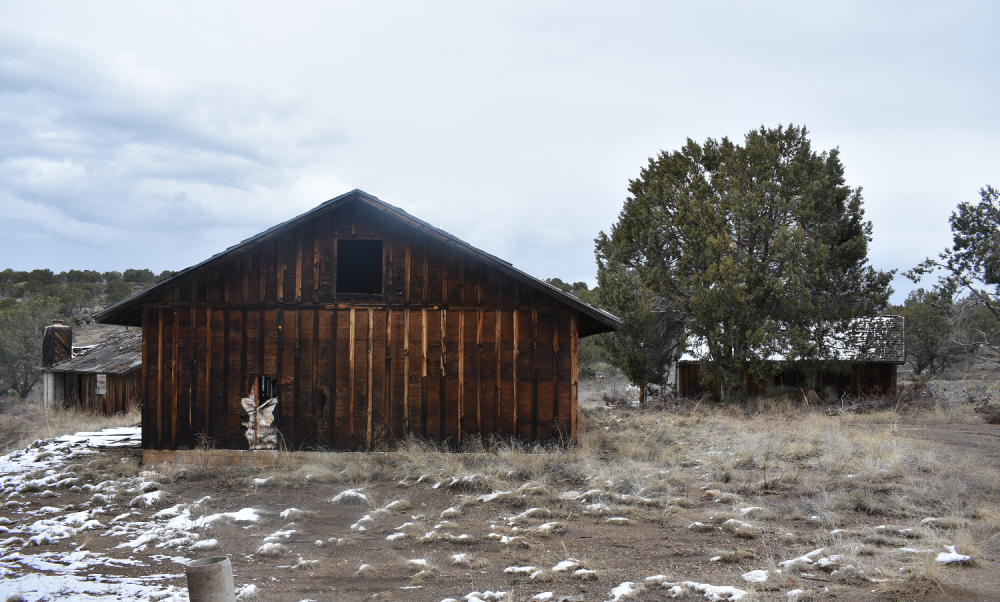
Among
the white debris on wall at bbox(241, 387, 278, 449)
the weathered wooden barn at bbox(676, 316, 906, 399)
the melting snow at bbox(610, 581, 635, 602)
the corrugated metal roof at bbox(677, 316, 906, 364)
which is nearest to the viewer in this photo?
the melting snow at bbox(610, 581, 635, 602)

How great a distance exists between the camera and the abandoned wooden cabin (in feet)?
75.7

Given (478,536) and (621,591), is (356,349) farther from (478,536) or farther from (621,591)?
(621,591)

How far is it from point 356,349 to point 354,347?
55 mm

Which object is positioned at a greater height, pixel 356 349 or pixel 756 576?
pixel 356 349

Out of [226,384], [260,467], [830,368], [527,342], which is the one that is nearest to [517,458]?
[527,342]

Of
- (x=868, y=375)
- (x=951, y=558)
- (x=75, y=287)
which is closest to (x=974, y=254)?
(x=868, y=375)

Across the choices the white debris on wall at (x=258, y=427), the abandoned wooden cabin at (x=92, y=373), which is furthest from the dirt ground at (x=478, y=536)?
the abandoned wooden cabin at (x=92, y=373)

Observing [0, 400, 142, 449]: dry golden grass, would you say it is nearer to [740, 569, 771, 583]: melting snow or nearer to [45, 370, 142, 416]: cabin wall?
[45, 370, 142, 416]: cabin wall

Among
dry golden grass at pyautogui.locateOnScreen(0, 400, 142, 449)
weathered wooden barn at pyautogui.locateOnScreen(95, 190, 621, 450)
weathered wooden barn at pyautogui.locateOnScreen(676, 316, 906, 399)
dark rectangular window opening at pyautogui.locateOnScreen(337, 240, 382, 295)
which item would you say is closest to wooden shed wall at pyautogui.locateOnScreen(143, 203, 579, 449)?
weathered wooden barn at pyautogui.locateOnScreen(95, 190, 621, 450)

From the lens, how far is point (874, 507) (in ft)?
27.9

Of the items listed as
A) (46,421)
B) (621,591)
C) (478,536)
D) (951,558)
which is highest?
(951,558)

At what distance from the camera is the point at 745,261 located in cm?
2106

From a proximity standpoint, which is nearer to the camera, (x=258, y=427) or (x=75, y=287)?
(x=258, y=427)

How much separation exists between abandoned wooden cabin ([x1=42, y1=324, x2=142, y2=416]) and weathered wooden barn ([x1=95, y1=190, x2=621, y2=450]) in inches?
474
